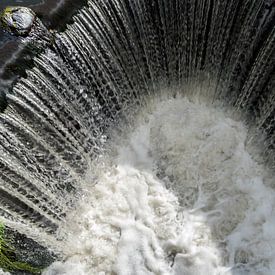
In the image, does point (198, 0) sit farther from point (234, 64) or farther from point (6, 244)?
point (6, 244)

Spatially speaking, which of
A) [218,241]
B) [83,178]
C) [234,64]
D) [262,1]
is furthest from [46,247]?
[262,1]

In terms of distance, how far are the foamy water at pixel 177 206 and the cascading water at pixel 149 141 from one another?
1 cm

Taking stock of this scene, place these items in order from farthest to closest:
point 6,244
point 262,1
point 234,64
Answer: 1. point 234,64
2. point 262,1
3. point 6,244

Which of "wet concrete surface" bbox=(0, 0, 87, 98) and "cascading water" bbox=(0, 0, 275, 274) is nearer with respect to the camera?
"wet concrete surface" bbox=(0, 0, 87, 98)

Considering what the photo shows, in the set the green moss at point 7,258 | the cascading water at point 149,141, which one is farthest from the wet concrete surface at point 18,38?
the green moss at point 7,258

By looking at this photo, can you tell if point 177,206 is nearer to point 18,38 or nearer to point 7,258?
point 7,258

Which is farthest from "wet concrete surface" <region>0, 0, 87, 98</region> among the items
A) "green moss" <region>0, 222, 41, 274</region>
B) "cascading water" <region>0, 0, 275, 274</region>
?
"green moss" <region>0, 222, 41, 274</region>

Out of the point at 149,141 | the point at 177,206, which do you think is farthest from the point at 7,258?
the point at 149,141

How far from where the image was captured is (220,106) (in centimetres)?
581

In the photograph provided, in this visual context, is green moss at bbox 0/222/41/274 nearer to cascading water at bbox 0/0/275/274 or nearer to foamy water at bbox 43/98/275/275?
cascading water at bbox 0/0/275/274

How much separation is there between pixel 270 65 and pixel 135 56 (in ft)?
4.42

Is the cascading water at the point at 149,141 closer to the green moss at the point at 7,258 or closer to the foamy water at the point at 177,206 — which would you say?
the foamy water at the point at 177,206

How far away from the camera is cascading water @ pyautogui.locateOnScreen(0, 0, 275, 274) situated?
4992mm

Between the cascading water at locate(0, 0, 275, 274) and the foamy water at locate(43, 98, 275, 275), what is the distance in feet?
0.03
